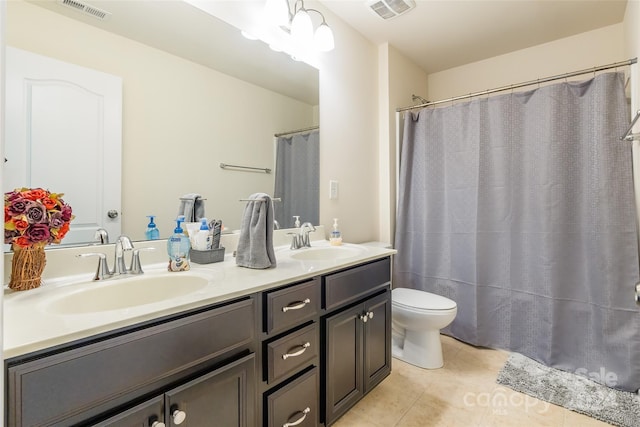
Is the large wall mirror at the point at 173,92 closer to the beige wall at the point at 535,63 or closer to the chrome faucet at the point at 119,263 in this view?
the chrome faucet at the point at 119,263

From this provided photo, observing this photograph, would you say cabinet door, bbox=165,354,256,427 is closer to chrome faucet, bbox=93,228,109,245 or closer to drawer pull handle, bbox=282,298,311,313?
drawer pull handle, bbox=282,298,311,313

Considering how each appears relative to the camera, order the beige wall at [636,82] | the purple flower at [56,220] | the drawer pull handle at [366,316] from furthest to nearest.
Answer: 1. the beige wall at [636,82]
2. the drawer pull handle at [366,316]
3. the purple flower at [56,220]

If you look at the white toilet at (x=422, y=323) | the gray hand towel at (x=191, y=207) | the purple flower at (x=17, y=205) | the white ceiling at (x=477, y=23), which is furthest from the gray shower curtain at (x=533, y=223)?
the purple flower at (x=17, y=205)

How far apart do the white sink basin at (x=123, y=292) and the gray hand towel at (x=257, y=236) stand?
22cm

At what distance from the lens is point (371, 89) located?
2488 millimetres

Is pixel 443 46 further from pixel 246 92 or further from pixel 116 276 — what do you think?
pixel 116 276

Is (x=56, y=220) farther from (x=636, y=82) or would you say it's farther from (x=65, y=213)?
(x=636, y=82)

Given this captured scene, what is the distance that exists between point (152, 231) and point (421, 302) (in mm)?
1578

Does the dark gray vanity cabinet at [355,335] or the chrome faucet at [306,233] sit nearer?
the dark gray vanity cabinet at [355,335]

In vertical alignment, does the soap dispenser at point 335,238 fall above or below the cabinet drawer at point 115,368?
above

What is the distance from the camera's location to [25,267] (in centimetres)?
96

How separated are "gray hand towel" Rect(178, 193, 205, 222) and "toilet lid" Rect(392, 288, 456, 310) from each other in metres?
1.32

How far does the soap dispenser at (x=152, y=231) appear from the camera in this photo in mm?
1328

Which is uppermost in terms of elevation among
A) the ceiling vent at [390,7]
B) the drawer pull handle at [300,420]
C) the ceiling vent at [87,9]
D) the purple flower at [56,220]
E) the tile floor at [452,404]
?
the ceiling vent at [390,7]
